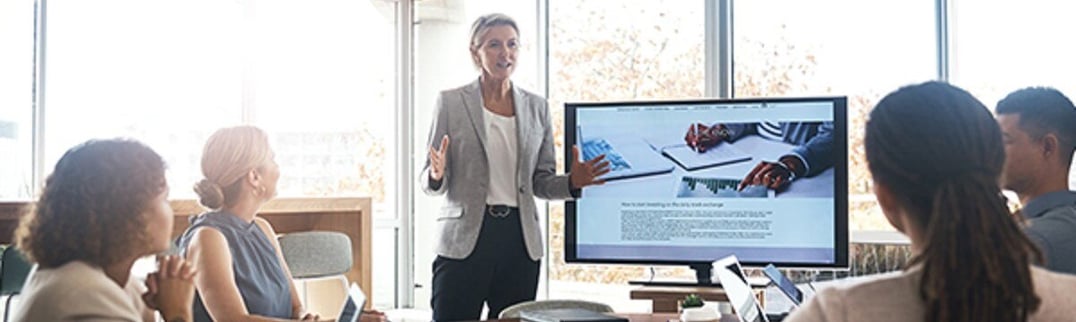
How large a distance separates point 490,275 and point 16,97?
242cm

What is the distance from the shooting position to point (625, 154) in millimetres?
4391

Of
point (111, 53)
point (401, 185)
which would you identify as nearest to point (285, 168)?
point (401, 185)

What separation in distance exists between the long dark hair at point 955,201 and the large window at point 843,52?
3773 millimetres

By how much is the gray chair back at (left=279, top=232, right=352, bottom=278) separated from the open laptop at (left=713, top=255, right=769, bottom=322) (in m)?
2.03

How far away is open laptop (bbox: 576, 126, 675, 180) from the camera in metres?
4.38

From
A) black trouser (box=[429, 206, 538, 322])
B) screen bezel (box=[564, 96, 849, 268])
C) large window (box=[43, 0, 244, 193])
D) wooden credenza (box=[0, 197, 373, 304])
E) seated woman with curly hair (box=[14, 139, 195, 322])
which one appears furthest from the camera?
large window (box=[43, 0, 244, 193])

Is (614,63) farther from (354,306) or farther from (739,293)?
(354,306)

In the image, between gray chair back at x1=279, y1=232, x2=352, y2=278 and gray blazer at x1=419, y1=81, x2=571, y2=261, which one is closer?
gray blazer at x1=419, y1=81, x2=571, y2=261

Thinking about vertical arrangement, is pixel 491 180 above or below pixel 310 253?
above

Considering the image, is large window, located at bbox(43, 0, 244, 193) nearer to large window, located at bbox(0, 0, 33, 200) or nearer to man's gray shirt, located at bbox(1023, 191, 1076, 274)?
large window, located at bbox(0, 0, 33, 200)

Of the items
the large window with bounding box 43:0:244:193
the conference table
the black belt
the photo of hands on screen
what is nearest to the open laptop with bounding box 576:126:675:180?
the photo of hands on screen

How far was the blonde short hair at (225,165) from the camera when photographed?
9.21ft

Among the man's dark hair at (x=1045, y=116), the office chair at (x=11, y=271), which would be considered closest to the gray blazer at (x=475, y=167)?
the office chair at (x=11, y=271)

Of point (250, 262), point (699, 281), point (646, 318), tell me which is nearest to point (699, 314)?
point (646, 318)
